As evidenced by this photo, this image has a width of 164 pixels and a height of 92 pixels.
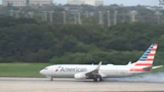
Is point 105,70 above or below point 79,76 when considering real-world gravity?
above

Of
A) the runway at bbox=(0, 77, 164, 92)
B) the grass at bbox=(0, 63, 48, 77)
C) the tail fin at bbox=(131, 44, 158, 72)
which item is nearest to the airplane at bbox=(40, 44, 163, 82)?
the tail fin at bbox=(131, 44, 158, 72)

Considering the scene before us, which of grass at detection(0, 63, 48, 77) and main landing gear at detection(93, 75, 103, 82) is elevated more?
main landing gear at detection(93, 75, 103, 82)

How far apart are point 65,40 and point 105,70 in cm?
5906

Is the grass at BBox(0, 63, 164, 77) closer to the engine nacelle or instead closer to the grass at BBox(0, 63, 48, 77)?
the grass at BBox(0, 63, 48, 77)

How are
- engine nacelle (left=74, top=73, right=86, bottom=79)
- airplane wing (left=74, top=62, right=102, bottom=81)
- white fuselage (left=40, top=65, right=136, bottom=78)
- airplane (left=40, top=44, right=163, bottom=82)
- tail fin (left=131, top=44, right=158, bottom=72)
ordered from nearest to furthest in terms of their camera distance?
tail fin (left=131, top=44, right=158, bottom=72) → airplane (left=40, top=44, right=163, bottom=82) → white fuselage (left=40, top=65, right=136, bottom=78) → engine nacelle (left=74, top=73, right=86, bottom=79) → airplane wing (left=74, top=62, right=102, bottom=81)

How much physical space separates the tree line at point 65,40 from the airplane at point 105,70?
30957mm

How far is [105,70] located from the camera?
10244cm

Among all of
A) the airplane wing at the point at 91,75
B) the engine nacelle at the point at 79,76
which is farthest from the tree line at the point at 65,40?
the engine nacelle at the point at 79,76

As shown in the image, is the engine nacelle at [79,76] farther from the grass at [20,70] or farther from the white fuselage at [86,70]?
the grass at [20,70]

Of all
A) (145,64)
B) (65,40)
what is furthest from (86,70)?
(65,40)

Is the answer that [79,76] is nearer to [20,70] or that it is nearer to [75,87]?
[75,87]

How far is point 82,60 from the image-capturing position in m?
130

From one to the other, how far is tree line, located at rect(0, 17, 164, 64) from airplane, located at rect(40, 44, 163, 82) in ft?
102

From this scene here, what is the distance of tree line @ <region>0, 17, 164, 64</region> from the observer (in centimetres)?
15164
